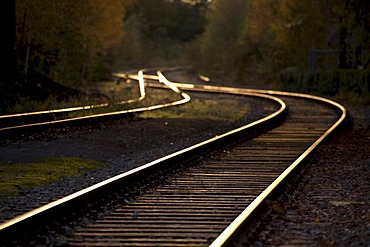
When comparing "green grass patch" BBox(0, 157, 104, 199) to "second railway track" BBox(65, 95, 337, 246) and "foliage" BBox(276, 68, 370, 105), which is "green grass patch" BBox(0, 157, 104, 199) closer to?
"second railway track" BBox(65, 95, 337, 246)

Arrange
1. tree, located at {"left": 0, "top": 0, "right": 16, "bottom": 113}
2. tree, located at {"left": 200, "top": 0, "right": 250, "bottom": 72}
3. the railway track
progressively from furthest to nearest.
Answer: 1. tree, located at {"left": 200, "top": 0, "right": 250, "bottom": 72}
2. tree, located at {"left": 0, "top": 0, "right": 16, "bottom": 113}
3. the railway track

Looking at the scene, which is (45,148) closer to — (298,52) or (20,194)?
(20,194)

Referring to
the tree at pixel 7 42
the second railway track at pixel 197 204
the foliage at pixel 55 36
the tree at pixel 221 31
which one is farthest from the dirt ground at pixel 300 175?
the tree at pixel 221 31

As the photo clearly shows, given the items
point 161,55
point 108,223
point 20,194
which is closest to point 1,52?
point 20,194

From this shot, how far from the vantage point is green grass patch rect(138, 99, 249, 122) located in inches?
890

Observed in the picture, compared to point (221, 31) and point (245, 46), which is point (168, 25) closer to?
point (221, 31)

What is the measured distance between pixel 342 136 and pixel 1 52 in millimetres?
10739

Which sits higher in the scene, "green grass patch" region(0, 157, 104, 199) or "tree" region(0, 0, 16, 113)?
"tree" region(0, 0, 16, 113)

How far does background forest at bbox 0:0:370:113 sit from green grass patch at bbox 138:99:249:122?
3.79 meters

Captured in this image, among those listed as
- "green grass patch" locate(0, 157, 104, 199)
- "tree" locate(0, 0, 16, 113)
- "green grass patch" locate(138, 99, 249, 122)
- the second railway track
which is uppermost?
"tree" locate(0, 0, 16, 113)

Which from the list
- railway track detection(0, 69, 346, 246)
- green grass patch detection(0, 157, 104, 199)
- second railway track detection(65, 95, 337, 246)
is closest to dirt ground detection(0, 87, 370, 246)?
green grass patch detection(0, 157, 104, 199)

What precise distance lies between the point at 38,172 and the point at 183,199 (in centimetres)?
300

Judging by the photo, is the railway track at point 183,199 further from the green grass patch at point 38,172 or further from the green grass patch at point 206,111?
the green grass patch at point 206,111

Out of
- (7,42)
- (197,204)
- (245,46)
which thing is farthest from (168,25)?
(197,204)
